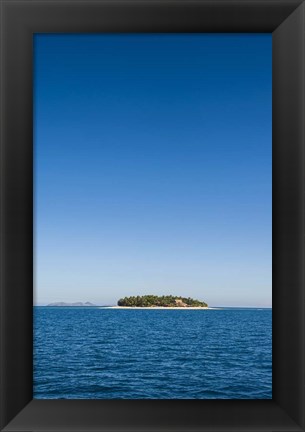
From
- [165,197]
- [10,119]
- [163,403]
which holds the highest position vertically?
[165,197]

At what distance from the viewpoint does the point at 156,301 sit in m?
25.8

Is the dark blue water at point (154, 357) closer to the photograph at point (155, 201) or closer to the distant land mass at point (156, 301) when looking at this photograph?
the photograph at point (155, 201)

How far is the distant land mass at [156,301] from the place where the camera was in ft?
84.3

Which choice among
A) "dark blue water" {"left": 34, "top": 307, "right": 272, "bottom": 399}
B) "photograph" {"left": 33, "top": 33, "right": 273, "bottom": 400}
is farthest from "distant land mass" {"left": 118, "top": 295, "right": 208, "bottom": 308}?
"dark blue water" {"left": 34, "top": 307, "right": 272, "bottom": 399}

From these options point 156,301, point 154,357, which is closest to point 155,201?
point 156,301

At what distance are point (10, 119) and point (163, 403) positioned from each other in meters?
0.59

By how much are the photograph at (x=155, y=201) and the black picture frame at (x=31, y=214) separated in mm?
13741

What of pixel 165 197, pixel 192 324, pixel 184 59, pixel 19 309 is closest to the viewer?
pixel 19 309

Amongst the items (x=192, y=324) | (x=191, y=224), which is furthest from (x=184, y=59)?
(x=192, y=324)

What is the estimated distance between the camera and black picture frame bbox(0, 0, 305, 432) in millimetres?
753

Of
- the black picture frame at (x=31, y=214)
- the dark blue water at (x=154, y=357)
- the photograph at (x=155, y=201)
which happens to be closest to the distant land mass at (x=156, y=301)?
the photograph at (x=155, y=201)

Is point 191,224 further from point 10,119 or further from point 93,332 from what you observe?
point 10,119

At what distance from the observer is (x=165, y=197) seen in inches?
932

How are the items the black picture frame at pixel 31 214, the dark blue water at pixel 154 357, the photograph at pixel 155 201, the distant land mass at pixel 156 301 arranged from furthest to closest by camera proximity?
the distant land mass at pixel 156 301, the photograph at pixel 155 201, the dark blue water at pixel 154 357, the black picture frame at pixel 31 214
